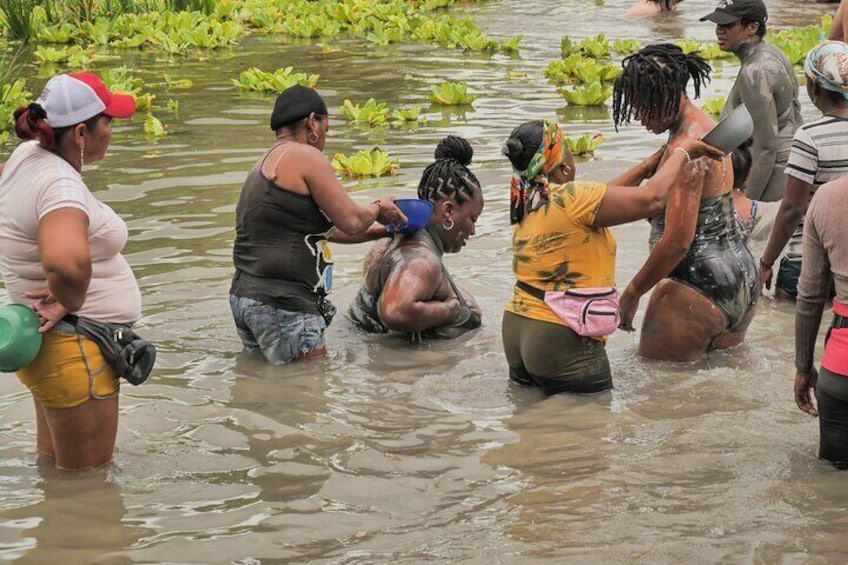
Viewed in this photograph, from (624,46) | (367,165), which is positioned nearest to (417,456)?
(367,165)

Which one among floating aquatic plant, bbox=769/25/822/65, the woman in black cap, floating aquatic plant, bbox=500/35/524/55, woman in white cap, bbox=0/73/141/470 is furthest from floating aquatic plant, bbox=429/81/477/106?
woman in white cap, bbox=0/73/141/470

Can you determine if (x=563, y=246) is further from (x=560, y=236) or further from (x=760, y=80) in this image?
(x=760, y=80)

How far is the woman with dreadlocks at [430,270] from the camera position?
652cm

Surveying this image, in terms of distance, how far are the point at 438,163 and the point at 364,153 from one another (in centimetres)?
338

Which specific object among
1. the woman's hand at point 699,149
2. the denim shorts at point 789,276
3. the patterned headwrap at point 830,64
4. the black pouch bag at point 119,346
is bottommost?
the denim shorts at point 789,276

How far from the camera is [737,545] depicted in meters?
4.14

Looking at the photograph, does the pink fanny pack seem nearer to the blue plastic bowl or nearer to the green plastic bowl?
the blue plastic bowl

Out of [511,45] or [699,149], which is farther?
A: [511,45]

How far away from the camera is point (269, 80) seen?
13.1 m

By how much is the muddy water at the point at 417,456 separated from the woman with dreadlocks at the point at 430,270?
14 cm

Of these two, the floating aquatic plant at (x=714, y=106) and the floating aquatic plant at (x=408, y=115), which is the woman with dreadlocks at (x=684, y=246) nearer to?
the floating aquatic plant at (x=714, y=106)

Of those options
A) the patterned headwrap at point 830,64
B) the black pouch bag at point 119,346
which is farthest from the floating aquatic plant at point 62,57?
the patterned headwrap at point 830,64

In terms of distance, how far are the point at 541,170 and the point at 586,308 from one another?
0.65 metres

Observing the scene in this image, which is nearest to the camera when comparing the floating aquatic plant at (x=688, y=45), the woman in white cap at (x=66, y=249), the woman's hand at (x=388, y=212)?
the woman in white cap at (x=66, y=249)
